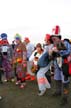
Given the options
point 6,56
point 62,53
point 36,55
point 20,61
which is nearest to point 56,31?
point 62,53

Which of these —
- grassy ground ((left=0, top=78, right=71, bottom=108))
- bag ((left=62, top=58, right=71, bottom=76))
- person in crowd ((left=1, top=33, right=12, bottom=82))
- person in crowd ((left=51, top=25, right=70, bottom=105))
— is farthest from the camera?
person in crowd ((left=1, top=33, right=12, bottom=82))

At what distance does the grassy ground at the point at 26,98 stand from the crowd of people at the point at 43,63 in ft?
0.67

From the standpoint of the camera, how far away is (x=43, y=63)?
902cm

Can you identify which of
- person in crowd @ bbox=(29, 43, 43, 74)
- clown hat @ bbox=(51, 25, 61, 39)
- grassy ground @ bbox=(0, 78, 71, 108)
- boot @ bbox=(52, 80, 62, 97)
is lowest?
grassy ground @ bbox=(0, 78, 71, 108)

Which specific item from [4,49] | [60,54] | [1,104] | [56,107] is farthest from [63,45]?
[4,49]

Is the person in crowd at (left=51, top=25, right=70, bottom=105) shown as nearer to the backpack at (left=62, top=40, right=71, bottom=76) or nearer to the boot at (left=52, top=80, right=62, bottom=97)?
the backpack at (left=62, top=40, right=71, bottom=76)

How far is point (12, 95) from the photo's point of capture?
9492 millimetres

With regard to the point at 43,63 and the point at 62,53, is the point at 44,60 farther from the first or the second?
the point at 62,53

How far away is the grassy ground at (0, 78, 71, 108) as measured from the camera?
8.30 metres

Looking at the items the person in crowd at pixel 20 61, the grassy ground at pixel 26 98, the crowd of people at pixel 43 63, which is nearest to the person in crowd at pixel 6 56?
the crowd of people at pixel 43 63

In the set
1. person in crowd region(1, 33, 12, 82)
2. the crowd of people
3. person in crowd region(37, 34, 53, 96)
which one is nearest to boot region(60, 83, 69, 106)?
the crowd of people

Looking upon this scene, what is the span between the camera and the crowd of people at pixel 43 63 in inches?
311

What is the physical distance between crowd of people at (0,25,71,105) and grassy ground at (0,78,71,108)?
0.20 metres

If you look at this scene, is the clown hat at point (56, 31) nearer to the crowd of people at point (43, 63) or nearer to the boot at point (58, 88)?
the crowd of people at point (43, 63)
